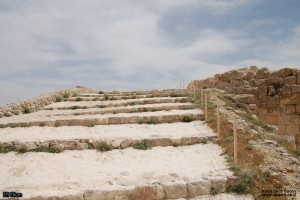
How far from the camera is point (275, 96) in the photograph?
18.2 m

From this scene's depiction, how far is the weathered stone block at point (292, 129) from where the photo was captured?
17656 mm

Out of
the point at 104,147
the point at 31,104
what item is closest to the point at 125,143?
the point at 104,147

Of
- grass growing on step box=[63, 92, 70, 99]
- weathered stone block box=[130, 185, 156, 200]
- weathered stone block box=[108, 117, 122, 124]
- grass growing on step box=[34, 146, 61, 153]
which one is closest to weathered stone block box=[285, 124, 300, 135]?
weathered stone block box=[108, 117, 122, 124]

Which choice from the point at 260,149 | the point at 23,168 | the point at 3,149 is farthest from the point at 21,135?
the point at 260,149

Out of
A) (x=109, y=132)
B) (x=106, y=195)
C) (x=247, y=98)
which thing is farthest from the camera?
(x=247, y=98)

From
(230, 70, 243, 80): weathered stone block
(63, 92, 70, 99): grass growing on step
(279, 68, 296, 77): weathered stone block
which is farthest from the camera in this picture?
(63, 92, 70, 99): grass growing on step

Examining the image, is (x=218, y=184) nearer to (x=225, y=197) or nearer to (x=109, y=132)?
(x=225, y=197)

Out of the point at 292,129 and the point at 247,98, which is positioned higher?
the point at 247,98

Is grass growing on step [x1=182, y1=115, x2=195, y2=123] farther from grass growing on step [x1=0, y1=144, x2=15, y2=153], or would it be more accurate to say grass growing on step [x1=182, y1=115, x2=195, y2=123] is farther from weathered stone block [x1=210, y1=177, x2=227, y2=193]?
grass growing on step [x1=0, y1=144, x2=15, y2=153]

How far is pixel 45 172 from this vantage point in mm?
8758

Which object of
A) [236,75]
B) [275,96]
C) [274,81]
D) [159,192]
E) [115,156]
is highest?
[236,75]

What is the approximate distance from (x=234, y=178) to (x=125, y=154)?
11.9ft

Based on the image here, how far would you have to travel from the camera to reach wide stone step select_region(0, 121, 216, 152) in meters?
10.7

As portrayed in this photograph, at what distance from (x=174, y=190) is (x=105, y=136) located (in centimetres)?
464
